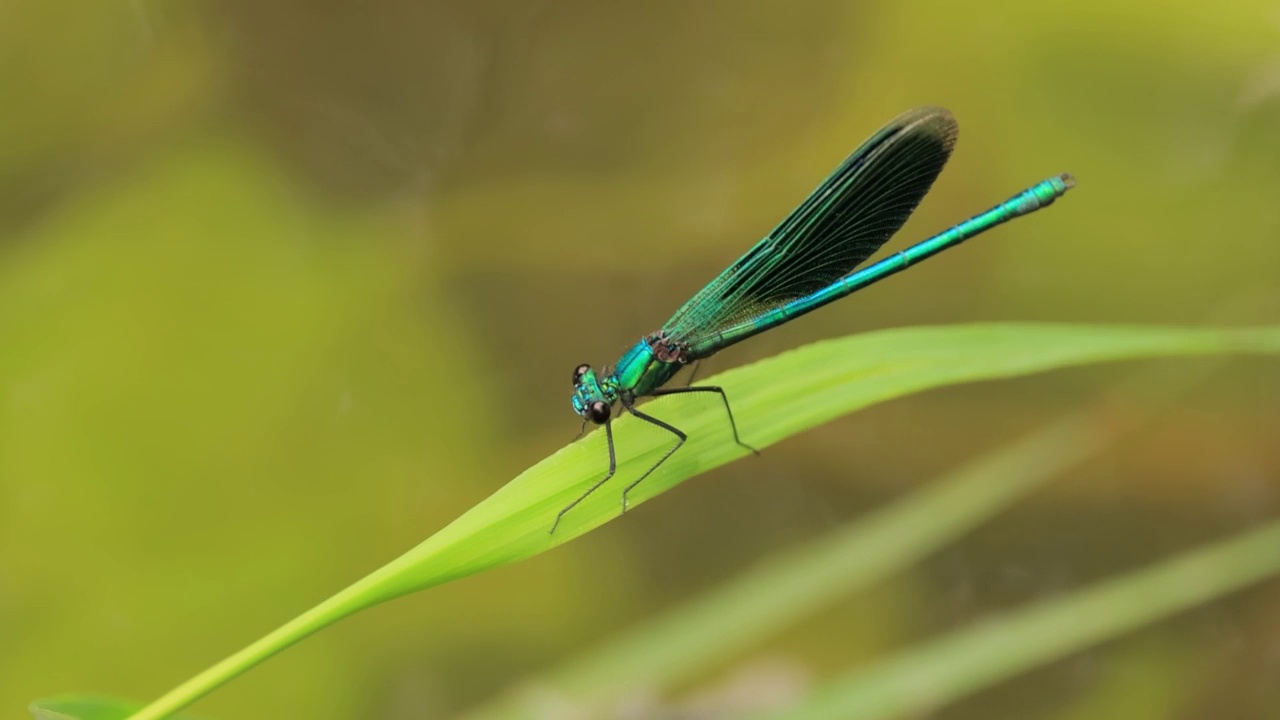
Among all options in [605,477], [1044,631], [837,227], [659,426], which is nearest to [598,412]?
[659,426]

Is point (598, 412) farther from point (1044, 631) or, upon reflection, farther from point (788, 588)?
point (1044, 631)

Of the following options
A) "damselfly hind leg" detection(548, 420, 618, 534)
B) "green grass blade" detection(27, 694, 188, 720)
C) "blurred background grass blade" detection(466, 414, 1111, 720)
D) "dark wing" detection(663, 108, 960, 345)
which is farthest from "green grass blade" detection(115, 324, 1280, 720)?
"blurred background grass blade" detection(466, 414, 1111, 720)

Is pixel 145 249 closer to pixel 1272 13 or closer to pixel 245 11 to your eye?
pixel 245 11

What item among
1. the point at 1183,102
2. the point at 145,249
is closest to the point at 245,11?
the point at 145,249

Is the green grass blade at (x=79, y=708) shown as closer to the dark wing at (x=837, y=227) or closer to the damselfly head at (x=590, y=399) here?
the damselfly head at (x=590, y=399)

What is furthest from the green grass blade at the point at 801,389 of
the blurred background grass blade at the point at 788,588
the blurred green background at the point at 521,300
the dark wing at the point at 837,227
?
the blurred green background at the point at 521,300

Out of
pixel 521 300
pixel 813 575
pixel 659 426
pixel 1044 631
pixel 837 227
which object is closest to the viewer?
pixel 659 426
